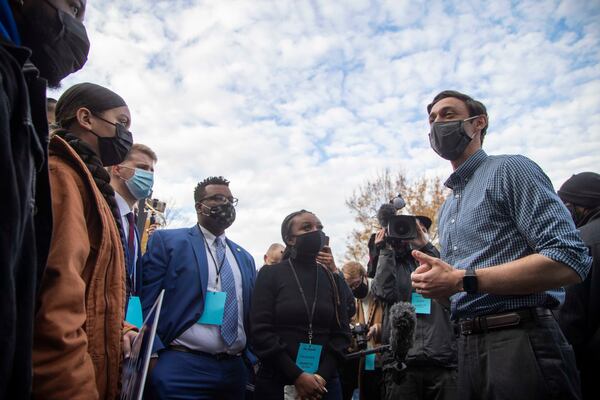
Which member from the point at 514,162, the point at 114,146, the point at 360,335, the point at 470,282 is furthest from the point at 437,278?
the point at 360,335

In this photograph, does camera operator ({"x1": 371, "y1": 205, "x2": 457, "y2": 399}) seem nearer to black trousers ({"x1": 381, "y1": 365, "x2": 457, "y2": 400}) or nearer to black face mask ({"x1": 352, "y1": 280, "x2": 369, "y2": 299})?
black trousers ({"x1": 381, "y1": 365, "x2": 457, "y2": 400})

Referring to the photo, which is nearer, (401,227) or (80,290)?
(80,290)

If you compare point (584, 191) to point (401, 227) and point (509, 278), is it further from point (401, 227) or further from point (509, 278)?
point (509, 278)

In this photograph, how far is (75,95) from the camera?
7.36 ft

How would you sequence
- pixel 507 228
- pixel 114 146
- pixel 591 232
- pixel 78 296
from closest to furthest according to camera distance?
pixel 78 296 < pixel 507 228 < pixel 114 146 < pixel 591 232

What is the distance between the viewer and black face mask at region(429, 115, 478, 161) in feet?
8.67

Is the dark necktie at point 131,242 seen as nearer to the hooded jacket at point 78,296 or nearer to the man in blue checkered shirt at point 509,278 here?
the hooded jacket at point 78,296

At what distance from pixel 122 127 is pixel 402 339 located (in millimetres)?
2922

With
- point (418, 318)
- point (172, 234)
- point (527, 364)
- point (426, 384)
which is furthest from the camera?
point (418, 318)

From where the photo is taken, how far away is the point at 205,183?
4094mm

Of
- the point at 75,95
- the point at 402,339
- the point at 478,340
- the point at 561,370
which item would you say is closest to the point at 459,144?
the point at 478,340

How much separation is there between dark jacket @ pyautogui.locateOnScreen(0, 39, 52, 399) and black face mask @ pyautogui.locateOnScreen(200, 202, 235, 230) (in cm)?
265

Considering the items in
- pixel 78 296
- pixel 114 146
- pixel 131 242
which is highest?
pixel 114 146

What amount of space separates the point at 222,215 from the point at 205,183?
1.62 feet
